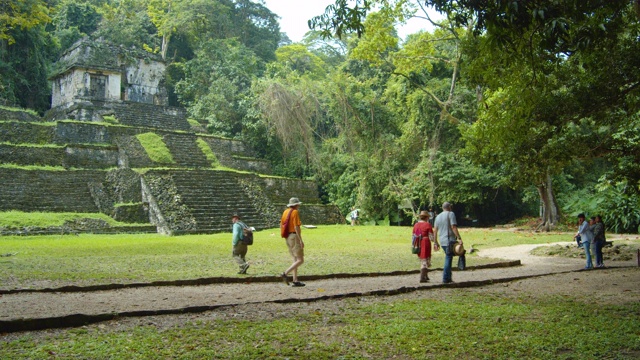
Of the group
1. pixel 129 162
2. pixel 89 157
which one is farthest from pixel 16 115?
pixel 129 162

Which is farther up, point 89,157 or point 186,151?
point 186,151

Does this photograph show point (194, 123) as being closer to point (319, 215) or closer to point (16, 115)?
point (16, 115)

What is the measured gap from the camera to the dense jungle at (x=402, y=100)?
31.6ft

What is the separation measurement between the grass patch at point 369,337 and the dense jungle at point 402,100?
2703 millimetres

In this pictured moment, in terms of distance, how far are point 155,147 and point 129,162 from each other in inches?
62.3

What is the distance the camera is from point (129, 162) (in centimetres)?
2178

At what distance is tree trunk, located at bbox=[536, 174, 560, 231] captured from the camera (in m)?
20.3

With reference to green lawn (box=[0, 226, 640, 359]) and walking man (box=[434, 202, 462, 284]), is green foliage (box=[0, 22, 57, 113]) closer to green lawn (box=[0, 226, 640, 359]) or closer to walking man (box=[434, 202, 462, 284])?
green lawn (box=[0, 226, 640, 359])

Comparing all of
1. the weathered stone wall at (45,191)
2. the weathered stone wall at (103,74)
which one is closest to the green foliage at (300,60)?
the weathered stone wall at (103,74)

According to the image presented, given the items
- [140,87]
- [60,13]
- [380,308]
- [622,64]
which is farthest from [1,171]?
[60,13]

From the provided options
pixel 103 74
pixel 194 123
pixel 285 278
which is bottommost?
pixel 285 278

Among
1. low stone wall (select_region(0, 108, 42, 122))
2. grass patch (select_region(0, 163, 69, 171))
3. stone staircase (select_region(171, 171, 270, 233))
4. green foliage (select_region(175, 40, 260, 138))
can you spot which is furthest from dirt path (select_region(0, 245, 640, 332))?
green foliage (select_region(175, 40, 260, 138))

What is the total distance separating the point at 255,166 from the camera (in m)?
26.2

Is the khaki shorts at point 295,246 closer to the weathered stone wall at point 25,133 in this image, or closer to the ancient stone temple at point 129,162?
the ancient stone temple at point 129,162
